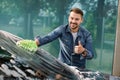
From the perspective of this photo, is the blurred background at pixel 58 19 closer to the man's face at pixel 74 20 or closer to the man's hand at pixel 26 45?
the man's face at pixel 74 20

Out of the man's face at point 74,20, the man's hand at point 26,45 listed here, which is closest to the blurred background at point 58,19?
the man's face at point 74,20

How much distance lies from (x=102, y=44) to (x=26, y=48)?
322 centimetres

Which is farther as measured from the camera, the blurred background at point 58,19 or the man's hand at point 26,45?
the blurred background at point 58,19

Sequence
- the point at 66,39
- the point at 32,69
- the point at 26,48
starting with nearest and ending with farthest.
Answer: the point at 32,69 < the point at 26,48 < the point at 66,39

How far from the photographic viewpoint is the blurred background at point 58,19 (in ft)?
16.0

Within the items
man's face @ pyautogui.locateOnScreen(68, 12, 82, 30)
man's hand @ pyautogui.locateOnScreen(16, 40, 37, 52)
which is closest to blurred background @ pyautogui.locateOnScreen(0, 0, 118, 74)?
man's face @ pyautogui.locateOnScreen(68, 12, 82, 30)

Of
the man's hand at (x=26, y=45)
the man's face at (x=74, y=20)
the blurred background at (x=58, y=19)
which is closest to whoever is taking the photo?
the man's hand at (x=26, y=45)

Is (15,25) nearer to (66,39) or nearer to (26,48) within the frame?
(66,39)

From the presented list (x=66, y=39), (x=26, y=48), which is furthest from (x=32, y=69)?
(x=66, y=39)

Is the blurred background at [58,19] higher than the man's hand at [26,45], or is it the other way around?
the blurred background at [58,19]

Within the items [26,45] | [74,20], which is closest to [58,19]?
[74,20]

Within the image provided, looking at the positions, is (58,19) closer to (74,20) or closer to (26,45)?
(74,20)

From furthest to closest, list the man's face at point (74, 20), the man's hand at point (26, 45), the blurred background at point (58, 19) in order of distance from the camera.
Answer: the blurred background at point (58, 19)
the man's face at point (74, 20)
the man's hand at point (26, 45)

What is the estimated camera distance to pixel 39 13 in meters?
4.96
